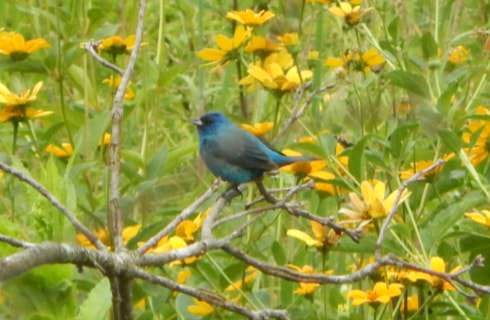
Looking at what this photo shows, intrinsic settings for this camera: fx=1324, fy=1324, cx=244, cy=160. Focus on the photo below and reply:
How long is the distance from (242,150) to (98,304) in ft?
3.10

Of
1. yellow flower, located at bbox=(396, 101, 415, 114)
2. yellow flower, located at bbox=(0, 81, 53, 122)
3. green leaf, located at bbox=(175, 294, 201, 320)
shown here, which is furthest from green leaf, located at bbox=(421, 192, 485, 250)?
yellow flower, located at bbox=(396, 101, 415, 114)

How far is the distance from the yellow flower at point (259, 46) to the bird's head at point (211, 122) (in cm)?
14

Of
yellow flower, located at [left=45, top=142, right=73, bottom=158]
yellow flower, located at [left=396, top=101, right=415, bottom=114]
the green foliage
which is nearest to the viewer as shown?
the green foliage

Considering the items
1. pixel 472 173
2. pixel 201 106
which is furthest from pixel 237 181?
pixel 201 106

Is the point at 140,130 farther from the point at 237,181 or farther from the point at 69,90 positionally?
the point at 237,181

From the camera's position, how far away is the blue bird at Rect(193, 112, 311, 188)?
214 centimetres

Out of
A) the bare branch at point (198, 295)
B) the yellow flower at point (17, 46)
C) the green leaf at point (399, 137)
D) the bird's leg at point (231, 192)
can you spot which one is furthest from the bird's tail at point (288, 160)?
the bare branch at point (198, 295)

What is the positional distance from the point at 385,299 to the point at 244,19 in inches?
30.3

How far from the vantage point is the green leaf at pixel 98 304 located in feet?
4.20

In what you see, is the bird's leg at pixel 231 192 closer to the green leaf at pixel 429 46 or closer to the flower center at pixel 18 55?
the green leaf at pixel 429 46

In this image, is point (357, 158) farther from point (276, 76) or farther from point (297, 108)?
point (276, 76)

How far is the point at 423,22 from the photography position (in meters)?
3.31

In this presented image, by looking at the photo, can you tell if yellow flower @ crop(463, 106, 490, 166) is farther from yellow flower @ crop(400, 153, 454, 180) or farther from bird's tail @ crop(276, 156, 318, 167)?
bird's tail @ crop(276, 156, 318, 167)

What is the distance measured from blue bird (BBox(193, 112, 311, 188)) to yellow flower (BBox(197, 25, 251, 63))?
0.12m
